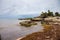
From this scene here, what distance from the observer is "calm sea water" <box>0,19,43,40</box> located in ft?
12.2

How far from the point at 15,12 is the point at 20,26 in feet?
1.56

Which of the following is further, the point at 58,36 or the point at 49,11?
the point at 49,11

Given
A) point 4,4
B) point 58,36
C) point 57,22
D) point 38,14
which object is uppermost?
point 4,4

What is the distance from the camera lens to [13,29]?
390 centimetres

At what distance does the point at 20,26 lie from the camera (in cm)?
395

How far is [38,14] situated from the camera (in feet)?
13.7

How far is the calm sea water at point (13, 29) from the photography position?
12.2 feet

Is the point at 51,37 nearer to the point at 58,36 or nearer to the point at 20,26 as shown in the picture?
the point at 58,36

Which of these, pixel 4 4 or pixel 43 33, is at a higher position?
pixel 4 4

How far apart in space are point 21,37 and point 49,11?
1.18 meters

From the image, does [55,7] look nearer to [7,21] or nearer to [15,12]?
[15,12]

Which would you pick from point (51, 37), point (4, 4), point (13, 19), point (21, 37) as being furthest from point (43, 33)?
point (4, 4)

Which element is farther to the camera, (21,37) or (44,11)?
(44,11)

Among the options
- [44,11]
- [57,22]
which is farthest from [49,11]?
[57,22]
